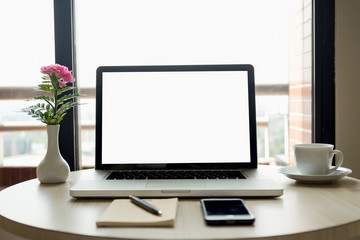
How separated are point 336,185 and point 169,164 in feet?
1.52

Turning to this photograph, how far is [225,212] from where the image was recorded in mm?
686

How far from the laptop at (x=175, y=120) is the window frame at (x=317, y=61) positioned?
568 millimetres

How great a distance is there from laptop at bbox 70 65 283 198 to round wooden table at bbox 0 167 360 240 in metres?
0.19

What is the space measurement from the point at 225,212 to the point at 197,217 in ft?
0.18

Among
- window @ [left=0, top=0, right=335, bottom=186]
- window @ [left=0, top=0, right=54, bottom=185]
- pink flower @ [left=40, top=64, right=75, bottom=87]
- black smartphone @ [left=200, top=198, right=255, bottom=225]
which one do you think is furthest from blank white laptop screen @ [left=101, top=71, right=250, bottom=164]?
window @ [left=0, top=0, right=54, bottom=185]

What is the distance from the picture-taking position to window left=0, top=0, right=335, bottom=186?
1.61 m

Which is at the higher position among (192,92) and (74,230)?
(192,92)

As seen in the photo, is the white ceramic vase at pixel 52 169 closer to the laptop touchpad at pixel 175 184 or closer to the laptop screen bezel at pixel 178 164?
the laptop screen bezel at pixel 178 164

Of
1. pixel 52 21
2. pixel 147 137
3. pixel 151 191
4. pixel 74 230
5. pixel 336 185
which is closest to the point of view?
pixel 74 230

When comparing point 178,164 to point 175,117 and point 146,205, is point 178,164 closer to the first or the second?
point 175,117

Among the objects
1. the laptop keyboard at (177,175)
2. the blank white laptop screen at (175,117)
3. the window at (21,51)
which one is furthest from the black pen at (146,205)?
the window at (21,51)

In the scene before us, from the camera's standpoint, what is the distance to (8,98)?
5.29 feet

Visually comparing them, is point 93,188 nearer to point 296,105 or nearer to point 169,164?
point 169,164

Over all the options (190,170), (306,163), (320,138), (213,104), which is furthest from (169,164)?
(320,138)
